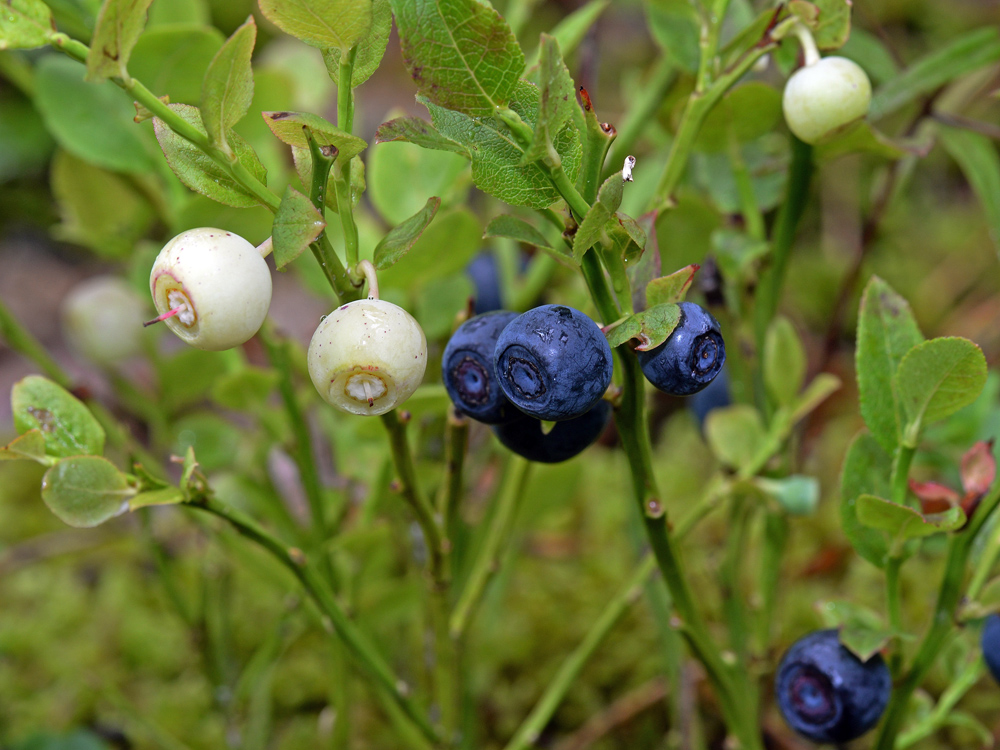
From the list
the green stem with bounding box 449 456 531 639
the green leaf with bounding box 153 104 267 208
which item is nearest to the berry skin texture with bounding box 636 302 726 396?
the green leaf with bounding box 153 104 267 208

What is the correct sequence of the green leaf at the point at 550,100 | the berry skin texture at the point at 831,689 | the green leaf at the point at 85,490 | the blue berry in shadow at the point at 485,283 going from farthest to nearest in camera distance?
the blue berry in shadow at the point at 485,283, the berry skin texture at the point at 831,689, the green leaf at the point at 85,490, the green leaf at the point at 550,100

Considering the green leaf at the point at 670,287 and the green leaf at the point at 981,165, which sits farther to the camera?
the green leaf at the point at 981,165

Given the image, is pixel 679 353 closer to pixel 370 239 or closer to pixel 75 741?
pixel 370 239

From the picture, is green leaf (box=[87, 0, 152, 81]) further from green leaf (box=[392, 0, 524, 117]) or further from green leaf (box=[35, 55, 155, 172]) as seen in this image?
green leaf (box=[35, 55, 155, 172])

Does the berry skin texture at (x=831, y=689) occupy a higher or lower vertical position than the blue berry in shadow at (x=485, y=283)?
lower

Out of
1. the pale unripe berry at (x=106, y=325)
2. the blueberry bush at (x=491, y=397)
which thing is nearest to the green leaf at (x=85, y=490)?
the blueberry bush at (x=491, y=397)

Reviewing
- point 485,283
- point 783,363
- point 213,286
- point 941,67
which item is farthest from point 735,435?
point 213,286

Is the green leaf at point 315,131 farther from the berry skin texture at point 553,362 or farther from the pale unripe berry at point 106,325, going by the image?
the pale unripe berry at point 106,325
